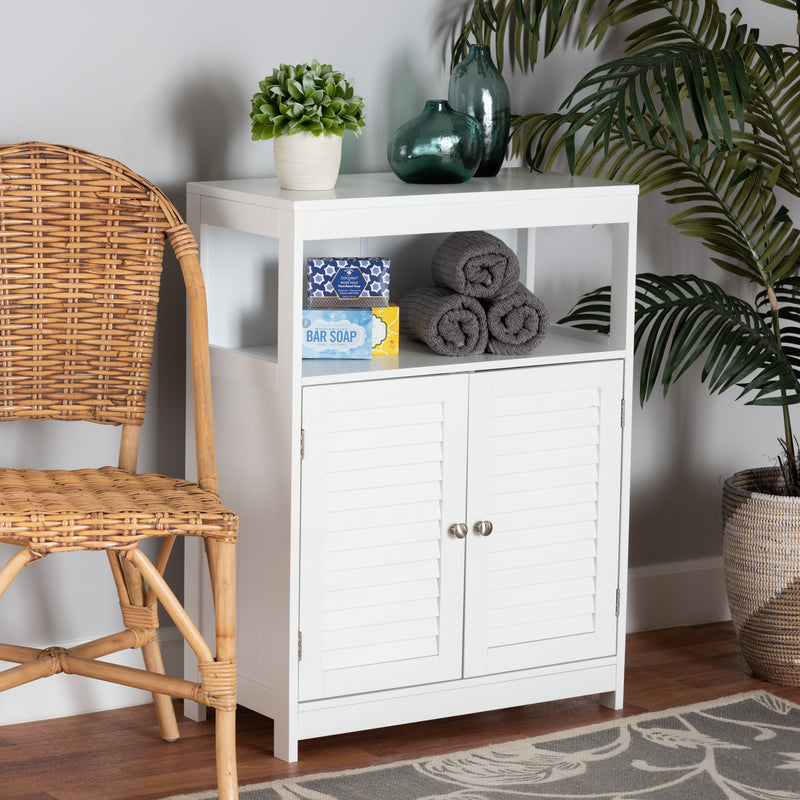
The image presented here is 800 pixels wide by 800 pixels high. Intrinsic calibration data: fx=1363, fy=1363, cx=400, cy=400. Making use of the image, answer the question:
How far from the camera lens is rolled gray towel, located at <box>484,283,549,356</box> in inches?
93.7

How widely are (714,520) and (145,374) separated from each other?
1.48 m

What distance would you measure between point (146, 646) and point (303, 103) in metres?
0.94

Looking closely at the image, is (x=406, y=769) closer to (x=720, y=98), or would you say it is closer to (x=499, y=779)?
(x=499, y=779)

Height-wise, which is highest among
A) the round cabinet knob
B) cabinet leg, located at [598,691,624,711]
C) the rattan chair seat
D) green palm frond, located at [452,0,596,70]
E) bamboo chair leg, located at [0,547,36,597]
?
green palm frond, located at [452,0,596,70]

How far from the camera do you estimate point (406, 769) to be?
221cm

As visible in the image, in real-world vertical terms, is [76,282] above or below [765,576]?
above

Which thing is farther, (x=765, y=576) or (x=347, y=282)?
(x=765, y=576)

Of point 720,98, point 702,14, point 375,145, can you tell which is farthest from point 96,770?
point 702,14

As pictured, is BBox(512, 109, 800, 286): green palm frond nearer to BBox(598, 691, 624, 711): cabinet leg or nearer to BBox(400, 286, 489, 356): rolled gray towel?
BBox(400, 286, 489, 356): rolled gray towel

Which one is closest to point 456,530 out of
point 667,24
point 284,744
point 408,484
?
point 408,484

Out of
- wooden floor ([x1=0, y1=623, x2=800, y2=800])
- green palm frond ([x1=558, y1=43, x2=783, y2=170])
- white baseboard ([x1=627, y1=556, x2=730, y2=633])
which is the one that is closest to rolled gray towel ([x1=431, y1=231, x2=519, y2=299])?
green palm frond ([x1=558, y1=43, x2=783, y2=170])

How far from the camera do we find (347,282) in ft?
7.59

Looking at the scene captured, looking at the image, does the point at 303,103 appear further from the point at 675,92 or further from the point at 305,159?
the point at 675,92

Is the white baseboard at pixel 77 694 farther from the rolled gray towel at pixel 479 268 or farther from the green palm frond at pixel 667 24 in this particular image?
the green palm frond at pixel 667 24
